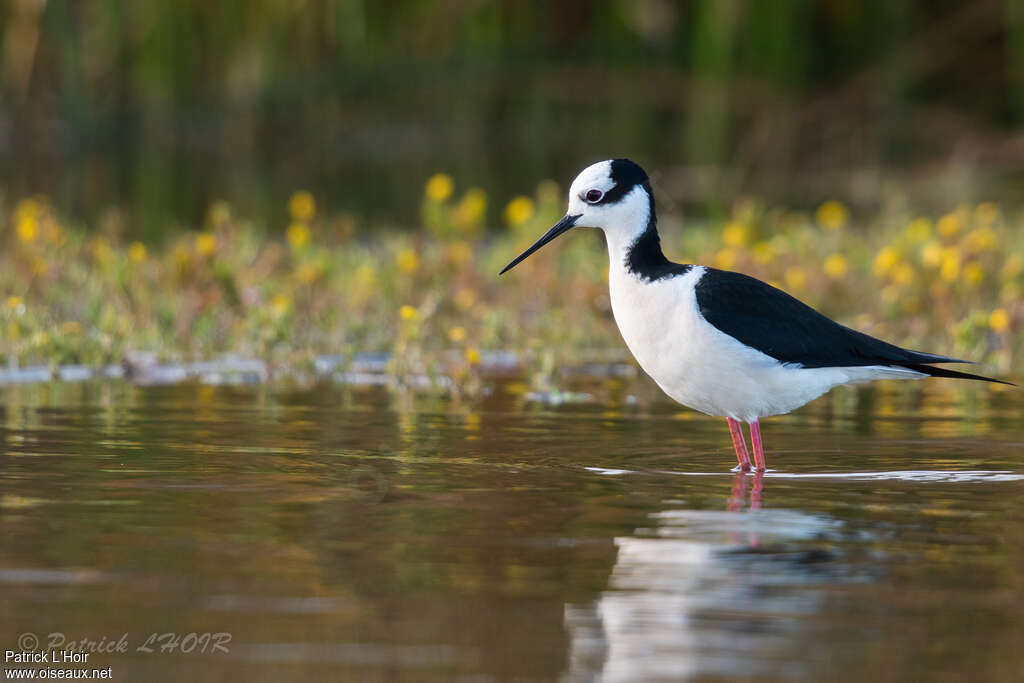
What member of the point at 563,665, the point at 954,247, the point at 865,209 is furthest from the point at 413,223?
the point at 563,665

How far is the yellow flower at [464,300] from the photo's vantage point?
449 inches

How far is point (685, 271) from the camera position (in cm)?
738

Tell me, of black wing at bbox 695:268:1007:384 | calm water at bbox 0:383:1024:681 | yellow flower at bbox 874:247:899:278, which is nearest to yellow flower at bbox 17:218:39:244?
calm water at bbox 0:383:1024:681

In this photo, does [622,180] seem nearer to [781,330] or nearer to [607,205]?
[607,205]

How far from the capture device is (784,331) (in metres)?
7.22

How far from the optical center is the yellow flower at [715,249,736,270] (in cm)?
1187

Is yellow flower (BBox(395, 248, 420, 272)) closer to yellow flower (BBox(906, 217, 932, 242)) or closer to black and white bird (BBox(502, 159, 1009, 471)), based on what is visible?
yellow flower (BBox(906, 217, 932, 242))

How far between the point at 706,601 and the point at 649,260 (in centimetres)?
268

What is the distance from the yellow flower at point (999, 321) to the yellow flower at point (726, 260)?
5.95ft

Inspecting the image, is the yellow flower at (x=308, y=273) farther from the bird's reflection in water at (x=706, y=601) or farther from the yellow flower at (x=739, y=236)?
the bird's reflection in water at (x=706, y=601)

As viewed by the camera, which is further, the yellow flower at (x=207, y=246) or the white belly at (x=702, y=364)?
the yellow flower at (x=207, y=246)

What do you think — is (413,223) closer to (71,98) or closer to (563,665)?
(71,98)

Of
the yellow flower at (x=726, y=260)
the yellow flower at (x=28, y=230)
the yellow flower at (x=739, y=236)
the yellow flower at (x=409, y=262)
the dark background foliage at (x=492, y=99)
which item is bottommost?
→ the yellow flower at (x=409, y=262)

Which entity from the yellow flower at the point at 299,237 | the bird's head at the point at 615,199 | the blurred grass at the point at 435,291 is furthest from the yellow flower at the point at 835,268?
the bird's head at the point at 615,199
